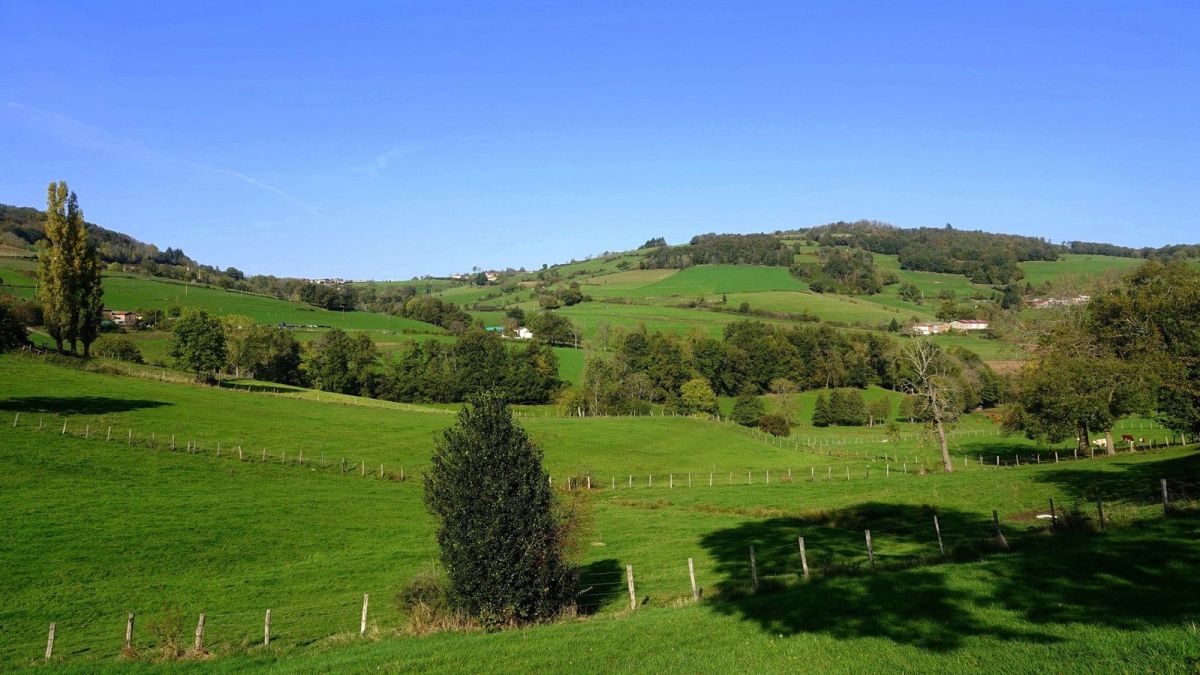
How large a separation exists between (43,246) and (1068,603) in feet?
266

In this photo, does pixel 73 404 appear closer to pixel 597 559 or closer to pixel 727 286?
pixel 597 559

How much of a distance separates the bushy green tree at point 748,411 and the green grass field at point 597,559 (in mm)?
41941

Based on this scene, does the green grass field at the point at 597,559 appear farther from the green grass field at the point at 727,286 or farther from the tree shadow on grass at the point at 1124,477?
the green grass field at the point at 727,286

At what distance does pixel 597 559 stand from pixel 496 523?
11555mm

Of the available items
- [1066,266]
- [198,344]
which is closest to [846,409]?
[198,344]

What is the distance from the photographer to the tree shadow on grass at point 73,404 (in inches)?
1829

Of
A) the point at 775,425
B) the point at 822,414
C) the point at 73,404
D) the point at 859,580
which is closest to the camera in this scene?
the point at 859,580

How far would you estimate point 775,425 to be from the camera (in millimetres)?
92375

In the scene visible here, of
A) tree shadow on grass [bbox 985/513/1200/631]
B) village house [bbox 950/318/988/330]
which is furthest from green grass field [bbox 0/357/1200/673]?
village house [bbox 950/318/988/330]

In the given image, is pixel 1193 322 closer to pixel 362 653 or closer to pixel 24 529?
pixel 362 653

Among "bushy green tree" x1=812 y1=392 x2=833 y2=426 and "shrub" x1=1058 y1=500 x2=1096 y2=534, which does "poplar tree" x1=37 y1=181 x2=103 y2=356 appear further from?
"bushy green tree" x1=812 y1=392 x2=833 y2=426

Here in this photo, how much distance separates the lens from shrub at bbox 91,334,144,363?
8819cm

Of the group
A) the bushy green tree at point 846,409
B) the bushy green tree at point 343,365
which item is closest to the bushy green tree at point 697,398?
the bushy green tree at point 846,409

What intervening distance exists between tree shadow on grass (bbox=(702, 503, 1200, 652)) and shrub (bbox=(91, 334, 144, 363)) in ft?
303
